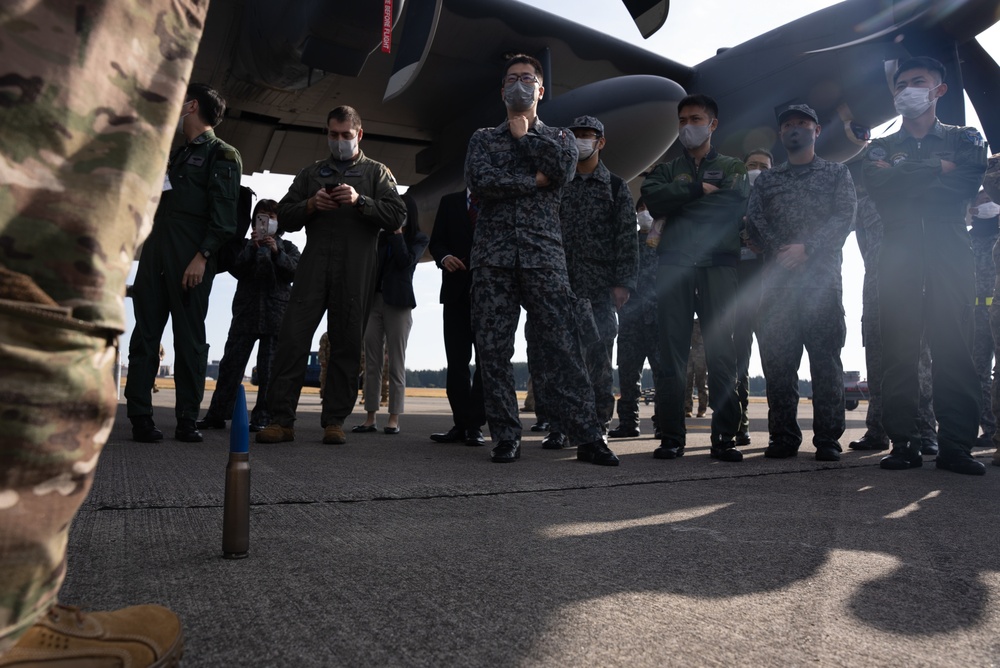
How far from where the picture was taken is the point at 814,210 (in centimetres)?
349

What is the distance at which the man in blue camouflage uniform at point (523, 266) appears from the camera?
2947 mm

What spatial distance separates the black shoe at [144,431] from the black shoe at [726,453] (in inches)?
106

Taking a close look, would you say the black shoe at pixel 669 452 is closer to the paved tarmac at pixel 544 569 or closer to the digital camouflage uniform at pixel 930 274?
the paved tarmac at pixel 544 569

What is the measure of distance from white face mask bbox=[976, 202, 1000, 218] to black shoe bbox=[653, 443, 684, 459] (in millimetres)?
3304

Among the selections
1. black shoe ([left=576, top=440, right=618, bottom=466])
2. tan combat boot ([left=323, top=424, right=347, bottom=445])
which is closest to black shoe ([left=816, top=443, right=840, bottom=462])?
black shoe ([left=576, top=440, right=618, bottom=466])

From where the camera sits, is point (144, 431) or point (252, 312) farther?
point (252, 312)

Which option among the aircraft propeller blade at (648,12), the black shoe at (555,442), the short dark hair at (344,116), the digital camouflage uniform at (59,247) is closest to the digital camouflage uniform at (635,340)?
the black shoe at (555,442)

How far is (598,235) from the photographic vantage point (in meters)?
3.84

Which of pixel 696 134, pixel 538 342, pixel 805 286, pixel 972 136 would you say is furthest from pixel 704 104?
pixel 538 342

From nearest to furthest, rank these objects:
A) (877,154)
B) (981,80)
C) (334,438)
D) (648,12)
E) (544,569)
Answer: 1. (544,569)
2. (648,12)
3. (877,154)
4. (334,438)
5. (981,80)

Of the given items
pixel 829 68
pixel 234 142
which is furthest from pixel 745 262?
pixel 234 142

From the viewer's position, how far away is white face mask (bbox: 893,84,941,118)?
310 centimetres

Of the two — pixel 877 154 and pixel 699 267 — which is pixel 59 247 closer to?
pixel 699 267

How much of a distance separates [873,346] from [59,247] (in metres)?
4.50
